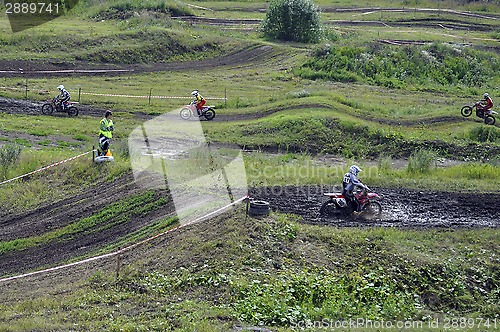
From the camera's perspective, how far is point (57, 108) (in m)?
34.6

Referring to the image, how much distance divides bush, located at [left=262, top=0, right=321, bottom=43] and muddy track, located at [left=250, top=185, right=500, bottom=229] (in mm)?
35884

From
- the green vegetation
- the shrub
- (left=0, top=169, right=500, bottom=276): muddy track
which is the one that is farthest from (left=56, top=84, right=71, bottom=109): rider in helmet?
the shrub

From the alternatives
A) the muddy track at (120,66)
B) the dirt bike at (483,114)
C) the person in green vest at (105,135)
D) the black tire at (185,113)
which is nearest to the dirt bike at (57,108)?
the black tire at (185,113)

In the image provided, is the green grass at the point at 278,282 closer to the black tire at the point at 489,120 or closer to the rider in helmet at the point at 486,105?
the black tire at the point at 489,120

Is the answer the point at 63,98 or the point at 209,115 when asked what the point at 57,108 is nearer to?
the point at 63,98

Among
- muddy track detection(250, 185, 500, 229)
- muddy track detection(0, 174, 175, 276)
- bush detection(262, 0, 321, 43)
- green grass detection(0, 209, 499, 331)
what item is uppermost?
bush detection(262, 0, 321, 43)

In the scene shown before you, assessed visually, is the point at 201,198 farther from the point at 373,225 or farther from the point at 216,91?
the point at 216,91

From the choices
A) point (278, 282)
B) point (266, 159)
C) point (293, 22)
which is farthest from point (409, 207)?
point (293, 22)

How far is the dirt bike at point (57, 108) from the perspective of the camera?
34.5m

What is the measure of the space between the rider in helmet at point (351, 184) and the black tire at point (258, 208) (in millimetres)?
2471

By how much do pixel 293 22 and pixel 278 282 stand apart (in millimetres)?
42610

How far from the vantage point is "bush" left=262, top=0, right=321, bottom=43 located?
181 ft

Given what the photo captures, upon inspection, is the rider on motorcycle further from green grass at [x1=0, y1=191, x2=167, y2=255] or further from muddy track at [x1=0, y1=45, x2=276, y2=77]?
green grass at [x1=0, y1=191, x2=167, y2=255]

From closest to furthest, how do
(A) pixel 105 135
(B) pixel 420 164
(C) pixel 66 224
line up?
1. (C) pixel 66 224
2. (A) pixel 105 135
3. (B) pixel 420 164
